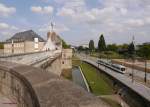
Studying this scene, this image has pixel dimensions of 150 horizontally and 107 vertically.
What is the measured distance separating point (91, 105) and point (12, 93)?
625 centimetres

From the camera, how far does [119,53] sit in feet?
490

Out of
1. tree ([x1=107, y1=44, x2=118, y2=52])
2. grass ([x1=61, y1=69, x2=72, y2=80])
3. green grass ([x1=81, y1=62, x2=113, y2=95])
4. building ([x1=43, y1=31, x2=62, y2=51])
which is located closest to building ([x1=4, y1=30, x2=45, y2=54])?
building ([x1=43, y1=31, x2=62, y2=51])

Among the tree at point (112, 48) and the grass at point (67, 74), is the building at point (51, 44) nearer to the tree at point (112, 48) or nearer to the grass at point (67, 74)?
the grass at point (67, 74)

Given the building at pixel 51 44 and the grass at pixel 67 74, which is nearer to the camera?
the grass at pixel 67 74

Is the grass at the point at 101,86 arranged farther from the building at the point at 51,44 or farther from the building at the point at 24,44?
the building at the point at 24,44

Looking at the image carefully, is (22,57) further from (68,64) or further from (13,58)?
(68,64)

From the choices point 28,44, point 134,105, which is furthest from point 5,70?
point 28,44

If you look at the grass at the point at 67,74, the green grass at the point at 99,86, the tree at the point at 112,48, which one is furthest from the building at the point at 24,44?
the tree at the point at 112,48

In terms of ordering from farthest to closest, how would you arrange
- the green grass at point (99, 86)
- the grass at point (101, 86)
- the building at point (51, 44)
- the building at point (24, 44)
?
the building at point (51, 44), the building at point (24, 44), the green grass at point (99, 86), the grass at point (101, 86)

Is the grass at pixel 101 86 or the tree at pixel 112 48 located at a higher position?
the tree at pixel 112 48

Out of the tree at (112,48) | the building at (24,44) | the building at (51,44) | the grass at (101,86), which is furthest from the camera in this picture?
the tree at (112,48)

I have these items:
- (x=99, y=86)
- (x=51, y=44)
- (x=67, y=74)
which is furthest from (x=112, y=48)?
(x=99, y=86)

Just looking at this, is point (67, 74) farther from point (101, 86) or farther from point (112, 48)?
point (112, 48)

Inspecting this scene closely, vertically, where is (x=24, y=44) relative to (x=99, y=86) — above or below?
above
